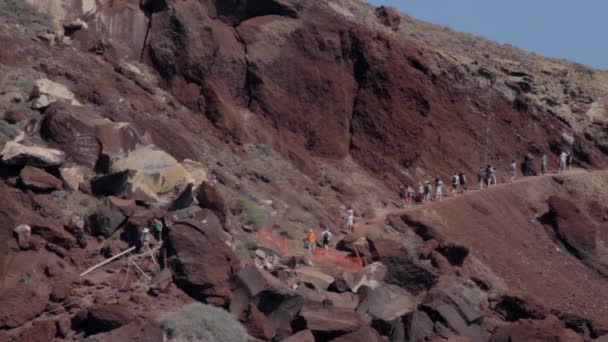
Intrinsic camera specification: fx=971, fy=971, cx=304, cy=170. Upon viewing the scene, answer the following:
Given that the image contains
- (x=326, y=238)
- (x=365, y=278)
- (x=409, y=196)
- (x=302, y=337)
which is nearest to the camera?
(x=302, y=337)

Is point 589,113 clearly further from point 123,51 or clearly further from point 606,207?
point 123,51

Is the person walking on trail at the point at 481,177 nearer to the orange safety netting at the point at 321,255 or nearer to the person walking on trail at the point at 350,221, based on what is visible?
the person walking on trail at the point at 350,221

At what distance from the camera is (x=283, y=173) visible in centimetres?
3000

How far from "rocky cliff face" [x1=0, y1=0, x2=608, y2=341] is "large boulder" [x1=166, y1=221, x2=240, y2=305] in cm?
4

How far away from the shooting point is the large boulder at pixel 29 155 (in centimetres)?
2078

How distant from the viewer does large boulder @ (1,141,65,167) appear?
A: 68.2 feet

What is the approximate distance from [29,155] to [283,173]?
34.4 feet

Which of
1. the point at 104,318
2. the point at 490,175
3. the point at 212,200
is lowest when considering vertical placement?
the point at 490,175

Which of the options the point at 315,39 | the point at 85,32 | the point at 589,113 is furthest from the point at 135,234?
the point at 589,113

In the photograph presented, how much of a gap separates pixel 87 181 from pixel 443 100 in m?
17.3

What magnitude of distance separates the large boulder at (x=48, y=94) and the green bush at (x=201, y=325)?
8.47m

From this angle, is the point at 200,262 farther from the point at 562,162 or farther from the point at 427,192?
the point at 562,162

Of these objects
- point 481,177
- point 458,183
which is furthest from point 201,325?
point 481,177

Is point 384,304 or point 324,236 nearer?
point 384,304
